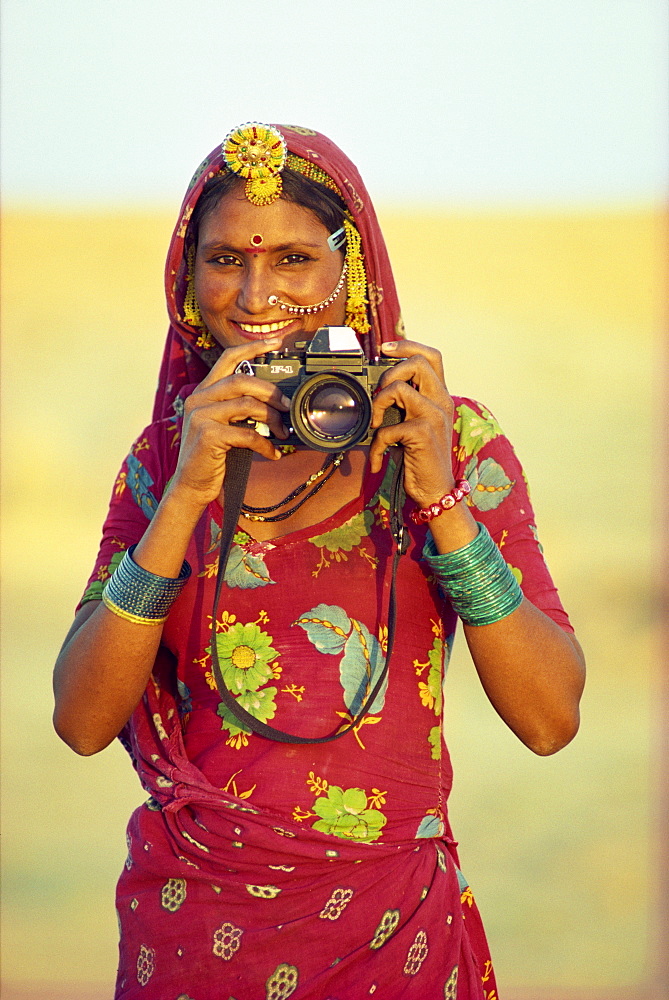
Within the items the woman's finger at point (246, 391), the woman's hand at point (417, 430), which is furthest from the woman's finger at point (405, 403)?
the woman's finger at point (246, 391)

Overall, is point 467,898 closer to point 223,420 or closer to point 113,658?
point 113,658

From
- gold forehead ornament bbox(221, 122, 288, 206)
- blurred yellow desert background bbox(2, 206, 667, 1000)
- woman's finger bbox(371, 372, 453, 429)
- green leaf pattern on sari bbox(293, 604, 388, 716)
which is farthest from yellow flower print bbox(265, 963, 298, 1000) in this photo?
blurred yellow desert background bbox(2, 206, 667, 1000)

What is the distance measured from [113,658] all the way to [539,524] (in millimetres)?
5392

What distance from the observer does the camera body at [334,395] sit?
169cm

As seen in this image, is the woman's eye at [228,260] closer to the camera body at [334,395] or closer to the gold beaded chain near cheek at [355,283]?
the gold beaded chain near cheek at [355,283]

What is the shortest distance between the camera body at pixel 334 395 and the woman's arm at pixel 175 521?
38 millimetres

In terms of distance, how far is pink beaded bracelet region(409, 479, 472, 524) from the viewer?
169 cm

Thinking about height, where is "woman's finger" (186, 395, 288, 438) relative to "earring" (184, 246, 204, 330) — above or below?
below

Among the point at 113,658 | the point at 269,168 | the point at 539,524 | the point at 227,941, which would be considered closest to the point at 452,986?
the point at 227,941

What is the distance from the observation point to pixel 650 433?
295 inches

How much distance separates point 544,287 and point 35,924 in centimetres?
531

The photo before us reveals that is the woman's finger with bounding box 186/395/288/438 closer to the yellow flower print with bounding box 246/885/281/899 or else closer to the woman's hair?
the woman's hair

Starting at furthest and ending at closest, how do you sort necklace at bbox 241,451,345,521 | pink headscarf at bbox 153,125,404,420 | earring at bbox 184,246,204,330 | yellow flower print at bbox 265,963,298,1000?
earring at bbox 184,246,204,330
pink headscarf at bbox 153,125,404,420
necklace at bbox 241,451,345,521
yellow flower print at bbox 265,963,298,1000

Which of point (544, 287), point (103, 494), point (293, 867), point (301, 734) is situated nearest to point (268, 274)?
point (301, 734)
